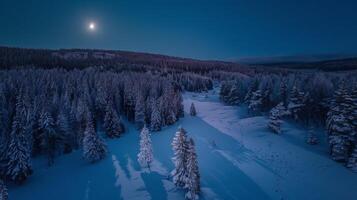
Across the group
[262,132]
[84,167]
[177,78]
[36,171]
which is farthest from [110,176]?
[177,78]

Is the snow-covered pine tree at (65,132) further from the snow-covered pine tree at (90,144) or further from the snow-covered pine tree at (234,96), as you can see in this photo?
the snow-covered pine tree at (234,96)

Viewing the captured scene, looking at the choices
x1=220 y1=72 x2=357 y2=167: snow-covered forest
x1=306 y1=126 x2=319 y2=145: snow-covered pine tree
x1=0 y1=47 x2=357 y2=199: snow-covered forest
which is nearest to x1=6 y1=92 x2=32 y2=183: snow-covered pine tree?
x1=0 y1=47 x2=357 y2=199: snow-covered forest

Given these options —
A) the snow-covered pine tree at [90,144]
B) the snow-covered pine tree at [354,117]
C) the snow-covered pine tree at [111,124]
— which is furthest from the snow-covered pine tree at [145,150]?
the snow-covered pine tree at [354,117]

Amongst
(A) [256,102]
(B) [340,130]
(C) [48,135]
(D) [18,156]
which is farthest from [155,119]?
(B) [340,130]

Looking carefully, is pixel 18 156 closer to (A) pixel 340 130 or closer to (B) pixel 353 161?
(A) pixel 340 130

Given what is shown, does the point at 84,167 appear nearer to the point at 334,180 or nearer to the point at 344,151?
the point at 334,180
